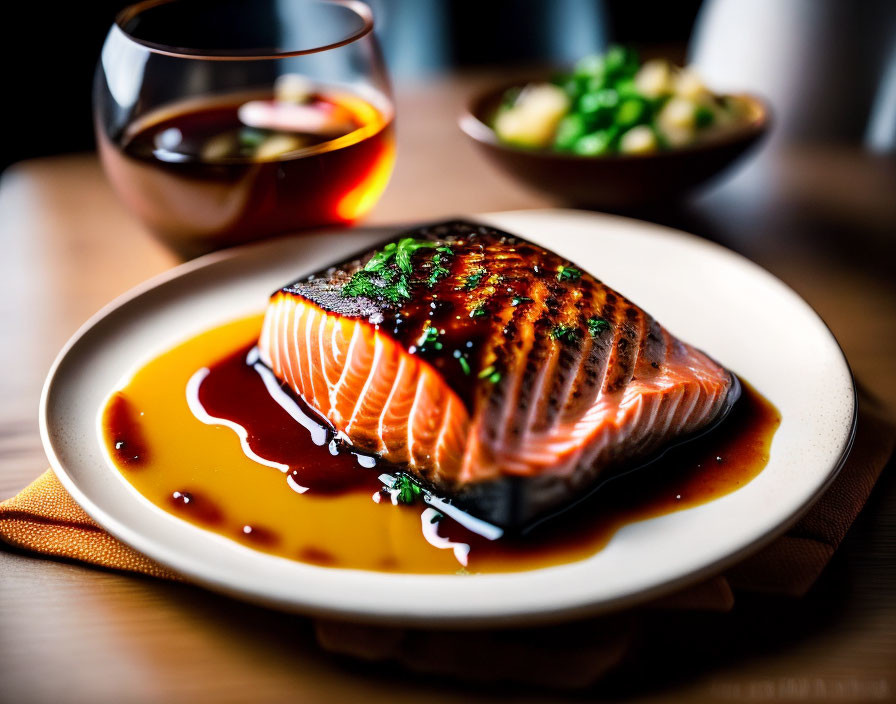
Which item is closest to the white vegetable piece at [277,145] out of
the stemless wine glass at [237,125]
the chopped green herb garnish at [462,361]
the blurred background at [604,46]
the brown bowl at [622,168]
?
the stemless wine glass at [237,125]

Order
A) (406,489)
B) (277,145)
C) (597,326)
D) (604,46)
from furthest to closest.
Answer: (604,46) → (277,145) → (597,326) → (406,489)

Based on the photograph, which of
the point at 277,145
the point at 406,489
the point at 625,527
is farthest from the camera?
the point at 277,145

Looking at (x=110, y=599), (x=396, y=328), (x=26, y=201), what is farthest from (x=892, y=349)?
(x=26, y=201)

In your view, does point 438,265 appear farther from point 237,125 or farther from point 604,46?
point 604,46

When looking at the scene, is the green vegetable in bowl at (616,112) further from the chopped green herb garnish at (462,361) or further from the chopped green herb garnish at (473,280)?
the chopped green herb garnish at (462,361)

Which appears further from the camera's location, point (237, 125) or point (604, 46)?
point (604, 46)

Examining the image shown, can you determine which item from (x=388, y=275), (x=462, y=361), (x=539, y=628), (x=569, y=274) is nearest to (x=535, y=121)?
(x=569, y=274)

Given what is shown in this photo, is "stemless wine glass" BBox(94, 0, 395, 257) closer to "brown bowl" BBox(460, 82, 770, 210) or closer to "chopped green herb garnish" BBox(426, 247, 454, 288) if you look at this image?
"brown bowl" BBox(460, 82, 770, 210)
